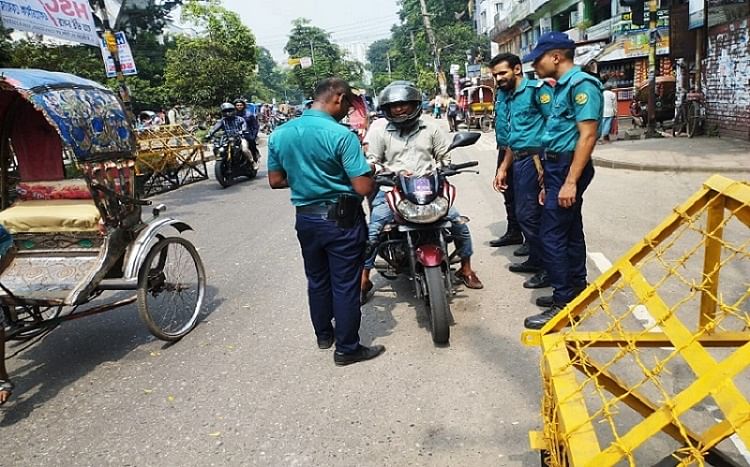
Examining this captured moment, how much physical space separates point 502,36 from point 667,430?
44864mm

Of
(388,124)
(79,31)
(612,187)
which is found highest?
(79,31)

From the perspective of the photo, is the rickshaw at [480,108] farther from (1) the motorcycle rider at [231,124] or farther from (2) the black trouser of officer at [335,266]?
(2) the black trouser of officer at [335,266]

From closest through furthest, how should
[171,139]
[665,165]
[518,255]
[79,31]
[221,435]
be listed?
[221,435], [518,255], [665,165], [79,31], [171,139]

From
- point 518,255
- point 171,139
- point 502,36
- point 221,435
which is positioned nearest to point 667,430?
point 221,435

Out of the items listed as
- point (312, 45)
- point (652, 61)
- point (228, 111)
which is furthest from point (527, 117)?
point (312, 45)

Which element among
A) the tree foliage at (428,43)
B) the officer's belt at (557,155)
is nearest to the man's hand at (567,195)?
the officer's belt at (557,155)

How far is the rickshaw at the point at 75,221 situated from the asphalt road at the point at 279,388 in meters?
0.30

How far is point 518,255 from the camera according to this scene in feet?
17.6

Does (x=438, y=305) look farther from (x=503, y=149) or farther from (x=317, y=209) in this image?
(x=503, y=149)

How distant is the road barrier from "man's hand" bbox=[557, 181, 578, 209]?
8605 millimetres

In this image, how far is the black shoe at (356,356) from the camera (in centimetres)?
346

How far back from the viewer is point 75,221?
13.2 feet

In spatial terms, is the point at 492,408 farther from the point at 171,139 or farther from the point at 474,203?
the point at 171,139

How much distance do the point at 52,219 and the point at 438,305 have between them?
2776 millimetres
